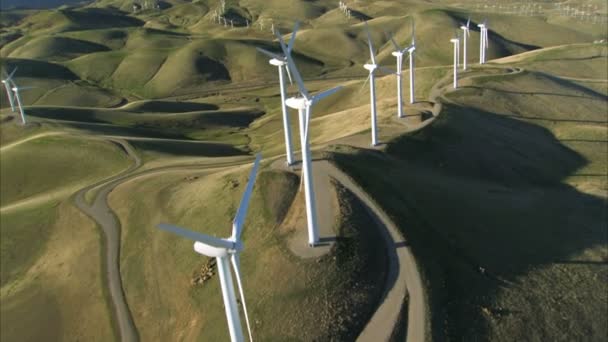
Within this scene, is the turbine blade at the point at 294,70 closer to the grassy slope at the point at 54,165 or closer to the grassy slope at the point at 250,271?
the grassy slope at the point at 250,271

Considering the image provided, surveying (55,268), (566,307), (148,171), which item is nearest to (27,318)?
(55,268)

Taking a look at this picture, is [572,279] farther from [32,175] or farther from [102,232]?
[32,175]

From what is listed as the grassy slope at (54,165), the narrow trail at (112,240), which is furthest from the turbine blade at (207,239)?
the grassy slope at (54,165)

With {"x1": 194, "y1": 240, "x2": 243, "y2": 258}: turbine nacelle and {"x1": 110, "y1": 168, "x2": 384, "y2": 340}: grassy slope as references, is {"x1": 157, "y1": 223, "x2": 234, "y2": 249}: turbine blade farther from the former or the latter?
{"x1": 110, "y1": 168, "x2": 384, "y2": 340}: grassy slope

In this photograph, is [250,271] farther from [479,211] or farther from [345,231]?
[479,211]

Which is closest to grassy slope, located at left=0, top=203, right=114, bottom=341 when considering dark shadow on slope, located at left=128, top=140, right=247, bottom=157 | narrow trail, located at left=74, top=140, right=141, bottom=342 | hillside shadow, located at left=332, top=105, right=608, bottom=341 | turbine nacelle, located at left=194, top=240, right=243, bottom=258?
narrow trail, located at left=74, top=140, right=141, bottom=342
